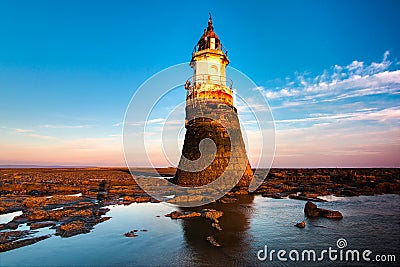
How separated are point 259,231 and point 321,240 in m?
1.94

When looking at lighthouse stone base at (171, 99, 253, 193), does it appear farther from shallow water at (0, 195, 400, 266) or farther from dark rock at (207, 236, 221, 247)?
dark rock at (207, 236, 221, 247)

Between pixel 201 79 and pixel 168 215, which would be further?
pixel 201 79

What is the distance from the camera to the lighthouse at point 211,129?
1791cm

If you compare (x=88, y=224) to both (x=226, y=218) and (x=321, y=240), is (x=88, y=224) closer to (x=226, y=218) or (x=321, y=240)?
(x=226, y=218)

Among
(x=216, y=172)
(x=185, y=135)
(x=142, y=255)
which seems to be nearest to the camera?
(x=142, y=255)

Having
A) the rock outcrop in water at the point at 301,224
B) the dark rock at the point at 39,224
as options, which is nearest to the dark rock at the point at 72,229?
the dark rock at the point at 39,224

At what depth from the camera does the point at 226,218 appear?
10000 millimetres

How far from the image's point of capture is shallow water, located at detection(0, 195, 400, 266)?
605 cm

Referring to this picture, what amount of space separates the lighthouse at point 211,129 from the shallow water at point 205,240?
6.72 meters

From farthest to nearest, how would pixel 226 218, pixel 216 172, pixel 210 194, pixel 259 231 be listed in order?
pixel 216 172, pixel 210 194, pixel 226 218, pixel 259 231

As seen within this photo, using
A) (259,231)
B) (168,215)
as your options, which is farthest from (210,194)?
(259,231)

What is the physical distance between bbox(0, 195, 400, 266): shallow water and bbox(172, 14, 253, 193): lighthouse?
22.1ft

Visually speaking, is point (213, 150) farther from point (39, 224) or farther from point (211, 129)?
point (39, 224)

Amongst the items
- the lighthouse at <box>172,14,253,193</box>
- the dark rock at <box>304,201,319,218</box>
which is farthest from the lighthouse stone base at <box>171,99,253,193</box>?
the dark rock at <box>304,201,319,218</box>
